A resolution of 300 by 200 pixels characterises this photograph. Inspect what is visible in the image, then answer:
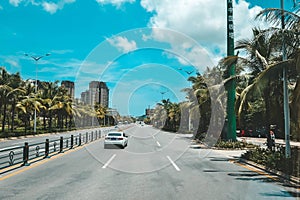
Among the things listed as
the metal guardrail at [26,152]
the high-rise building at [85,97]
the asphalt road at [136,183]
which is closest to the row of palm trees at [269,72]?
the asphalt road at [136,183]

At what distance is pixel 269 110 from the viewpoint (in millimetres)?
16391

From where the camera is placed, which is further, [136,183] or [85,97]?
[85,97]

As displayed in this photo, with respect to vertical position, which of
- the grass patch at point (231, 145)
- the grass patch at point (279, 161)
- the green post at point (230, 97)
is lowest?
the grass patch at point (231, 145)

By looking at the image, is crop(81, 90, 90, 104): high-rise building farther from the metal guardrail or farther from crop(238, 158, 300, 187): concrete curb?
crop(238, 158, 300, 187): concrete curb

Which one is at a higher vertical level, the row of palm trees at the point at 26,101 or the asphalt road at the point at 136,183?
the row of palm trees at the point at 26,101

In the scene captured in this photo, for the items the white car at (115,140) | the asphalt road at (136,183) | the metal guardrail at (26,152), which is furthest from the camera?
the white car at (115,140)

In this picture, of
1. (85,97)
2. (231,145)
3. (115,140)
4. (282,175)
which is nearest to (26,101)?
(115,140)

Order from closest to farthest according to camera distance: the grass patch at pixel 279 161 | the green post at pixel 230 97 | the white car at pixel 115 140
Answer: the grass patch at pixel 279 161 → the white car at pixel 115 140 → the green post at pixel 230 97

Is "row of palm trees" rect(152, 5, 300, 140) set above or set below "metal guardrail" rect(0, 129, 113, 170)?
above

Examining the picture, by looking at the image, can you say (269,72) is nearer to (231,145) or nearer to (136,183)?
(136,183)

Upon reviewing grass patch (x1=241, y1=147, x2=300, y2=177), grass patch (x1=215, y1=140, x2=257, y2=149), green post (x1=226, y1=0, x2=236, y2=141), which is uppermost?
green post (x1=226, y1=0, x2=236, y2=141)

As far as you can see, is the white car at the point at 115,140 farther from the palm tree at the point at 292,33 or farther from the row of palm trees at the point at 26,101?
the row of palm trees at the point at 26,101

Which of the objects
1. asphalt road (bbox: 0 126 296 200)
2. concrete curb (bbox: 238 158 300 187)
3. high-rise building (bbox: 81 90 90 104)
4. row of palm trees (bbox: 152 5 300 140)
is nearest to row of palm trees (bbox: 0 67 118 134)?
high-rise building (bbox: 81 90 90 104)

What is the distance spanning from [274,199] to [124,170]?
21.9 feet
